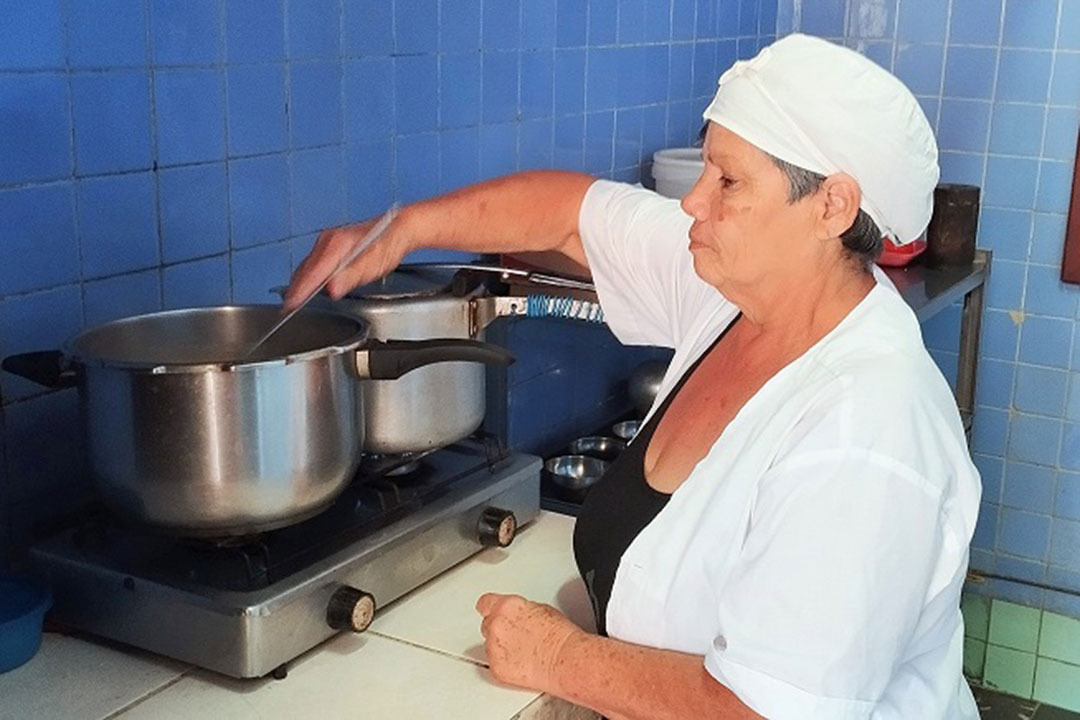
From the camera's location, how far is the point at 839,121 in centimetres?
111

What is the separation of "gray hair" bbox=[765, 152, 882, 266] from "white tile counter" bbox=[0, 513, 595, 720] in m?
0.49

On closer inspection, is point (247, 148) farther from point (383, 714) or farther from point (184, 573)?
point (383, 714)

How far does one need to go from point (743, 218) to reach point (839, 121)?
119 mm

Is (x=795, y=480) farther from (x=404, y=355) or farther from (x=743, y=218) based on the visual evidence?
(x=404, y=355)

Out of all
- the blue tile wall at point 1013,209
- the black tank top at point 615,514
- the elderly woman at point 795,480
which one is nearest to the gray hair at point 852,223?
the elderly woman at point 795,480

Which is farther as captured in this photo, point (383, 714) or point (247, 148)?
point (247, 148)

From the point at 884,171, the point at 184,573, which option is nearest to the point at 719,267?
the point at 884,171

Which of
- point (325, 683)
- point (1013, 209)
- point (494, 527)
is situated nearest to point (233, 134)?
point (494, 527)

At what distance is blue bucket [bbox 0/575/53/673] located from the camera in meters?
1.23

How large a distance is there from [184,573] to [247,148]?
1.90 feet

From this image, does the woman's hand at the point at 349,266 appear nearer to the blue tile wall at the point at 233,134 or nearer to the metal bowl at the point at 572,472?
the blue tile wall at the point at 233,134

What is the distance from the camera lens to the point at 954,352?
303 cm

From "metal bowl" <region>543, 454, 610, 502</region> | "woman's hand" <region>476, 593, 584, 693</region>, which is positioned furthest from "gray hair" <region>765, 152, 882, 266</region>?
"metal bowl" <region>543, 454, 610, 502</region>

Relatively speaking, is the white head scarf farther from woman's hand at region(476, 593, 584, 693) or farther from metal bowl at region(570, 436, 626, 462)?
metal bowl at region(570, 436, 626, 462)
